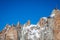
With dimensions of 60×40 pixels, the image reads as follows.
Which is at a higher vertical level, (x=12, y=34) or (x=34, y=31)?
(x=12, y=34)

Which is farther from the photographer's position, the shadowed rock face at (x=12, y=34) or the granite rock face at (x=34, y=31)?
the shadowed rock face at (x=12, y=34)

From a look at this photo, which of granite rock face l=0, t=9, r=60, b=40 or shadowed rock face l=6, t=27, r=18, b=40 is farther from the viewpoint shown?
shadowed rock face l=6, t=27, r=18, b=40

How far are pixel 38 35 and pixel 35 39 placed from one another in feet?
5.35

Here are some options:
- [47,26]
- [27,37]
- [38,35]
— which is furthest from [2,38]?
[47,26]

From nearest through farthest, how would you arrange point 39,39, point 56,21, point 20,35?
point 56,21 < point 39,39 < point 20,35

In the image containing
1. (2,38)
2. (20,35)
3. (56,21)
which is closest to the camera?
(56,21)

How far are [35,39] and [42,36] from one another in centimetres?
339

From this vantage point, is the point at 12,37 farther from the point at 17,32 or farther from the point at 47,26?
the point at 47,26

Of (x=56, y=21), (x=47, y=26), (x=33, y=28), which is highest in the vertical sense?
(x=33, y=28)

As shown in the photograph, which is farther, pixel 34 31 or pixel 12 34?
pixel 12 34

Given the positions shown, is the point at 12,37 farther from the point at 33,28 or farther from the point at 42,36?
the point at 42,36

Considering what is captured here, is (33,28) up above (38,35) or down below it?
above

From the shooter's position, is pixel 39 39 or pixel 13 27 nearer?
pixel 39 39

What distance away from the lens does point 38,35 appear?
26047 millimetres
